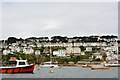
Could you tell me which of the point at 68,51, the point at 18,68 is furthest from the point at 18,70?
the point at 68,51

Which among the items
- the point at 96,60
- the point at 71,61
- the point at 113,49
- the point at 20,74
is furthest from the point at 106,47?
the point at 20,74

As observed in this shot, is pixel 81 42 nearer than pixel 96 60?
No

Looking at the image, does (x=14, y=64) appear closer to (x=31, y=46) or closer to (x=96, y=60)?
(x=96, y=60)

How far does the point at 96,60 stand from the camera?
67.6 m

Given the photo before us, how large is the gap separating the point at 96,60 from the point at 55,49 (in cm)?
1448

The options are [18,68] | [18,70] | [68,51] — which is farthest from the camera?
[68,51]

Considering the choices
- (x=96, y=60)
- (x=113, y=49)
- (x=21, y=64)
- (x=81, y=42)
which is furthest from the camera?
(x=81, y=42)

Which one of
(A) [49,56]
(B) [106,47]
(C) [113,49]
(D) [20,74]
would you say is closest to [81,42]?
(B) [106,47]

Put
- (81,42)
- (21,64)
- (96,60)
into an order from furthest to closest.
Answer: (81,42)
(96,60)
(21,64)

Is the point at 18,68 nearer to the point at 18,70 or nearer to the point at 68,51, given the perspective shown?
the point at 18,70

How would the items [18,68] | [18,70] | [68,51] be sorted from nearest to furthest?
1. [18,68]
2. [18,70]
3. [68,51]

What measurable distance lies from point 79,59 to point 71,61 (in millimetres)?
3328

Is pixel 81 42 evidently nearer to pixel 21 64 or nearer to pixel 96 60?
pixel 96 60

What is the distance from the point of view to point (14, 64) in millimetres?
29266
